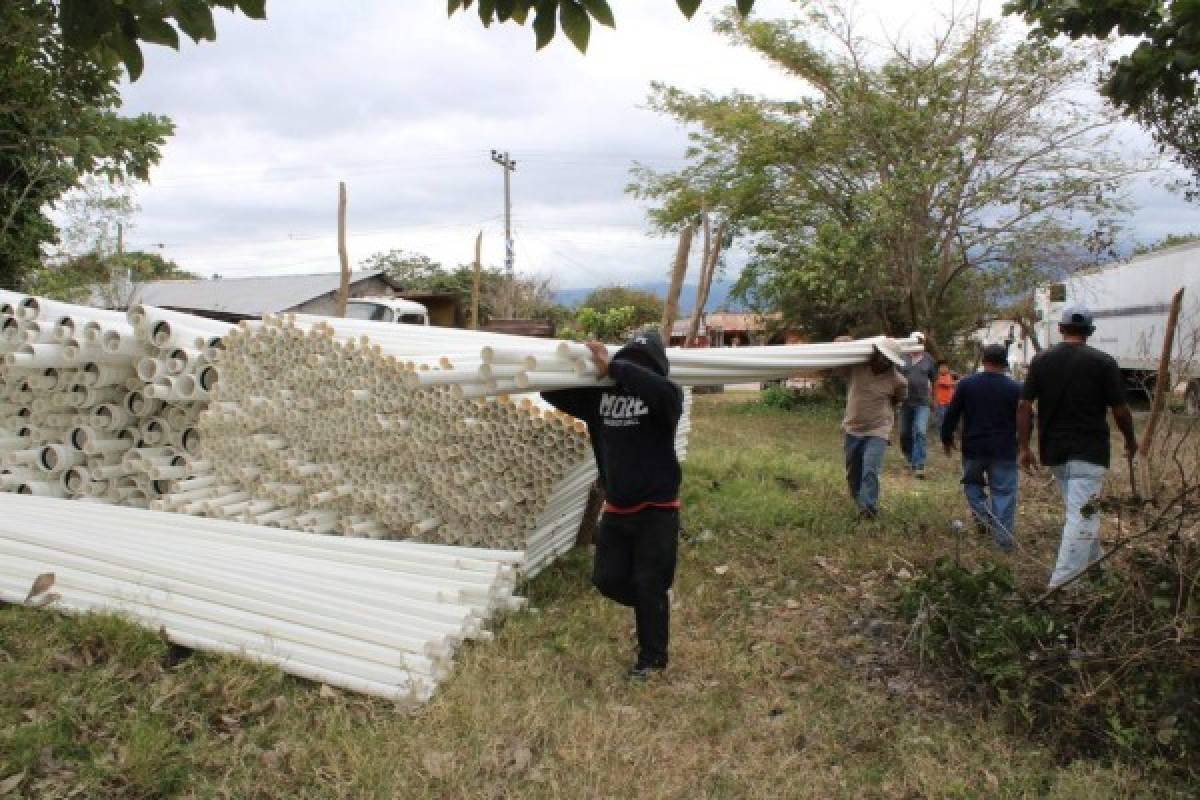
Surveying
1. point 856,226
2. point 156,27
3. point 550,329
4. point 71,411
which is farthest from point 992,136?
point 156,27

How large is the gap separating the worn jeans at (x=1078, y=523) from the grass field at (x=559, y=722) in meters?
1.04

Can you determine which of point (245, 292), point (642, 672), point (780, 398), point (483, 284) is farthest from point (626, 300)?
point (642, 672)

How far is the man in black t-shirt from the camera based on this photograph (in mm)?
5129

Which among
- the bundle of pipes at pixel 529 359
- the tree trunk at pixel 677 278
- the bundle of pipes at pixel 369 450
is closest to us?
the bundle of pipes at pixel 529 359

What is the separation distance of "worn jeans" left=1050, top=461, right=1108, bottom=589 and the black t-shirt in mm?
66

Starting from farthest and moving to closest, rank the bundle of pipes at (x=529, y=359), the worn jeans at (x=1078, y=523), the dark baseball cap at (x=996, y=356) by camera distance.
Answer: the dark baseball cap at (x=996, y=356) < the worn jeans at (x=1078, y=523) < the bundle of pipes at (x=529, y=359)

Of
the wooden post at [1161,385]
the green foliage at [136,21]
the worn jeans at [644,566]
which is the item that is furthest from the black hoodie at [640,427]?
the wooden post at [1161,385]

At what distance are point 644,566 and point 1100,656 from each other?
197cm

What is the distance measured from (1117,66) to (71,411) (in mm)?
7213

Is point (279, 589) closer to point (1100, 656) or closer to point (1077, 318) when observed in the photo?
point (1100, 656)

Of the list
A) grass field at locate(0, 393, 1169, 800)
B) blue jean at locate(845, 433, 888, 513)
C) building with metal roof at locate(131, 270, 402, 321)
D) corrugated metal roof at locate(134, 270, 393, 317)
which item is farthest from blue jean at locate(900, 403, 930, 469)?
corrugated metal roof at locate(134, 270, 393, 317)

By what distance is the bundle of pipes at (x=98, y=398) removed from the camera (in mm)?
6605

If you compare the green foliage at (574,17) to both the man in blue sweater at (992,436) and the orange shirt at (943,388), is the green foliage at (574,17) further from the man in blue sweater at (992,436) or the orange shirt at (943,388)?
the orange shirt at (943,388)

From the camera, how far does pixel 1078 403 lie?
17.2 feet
